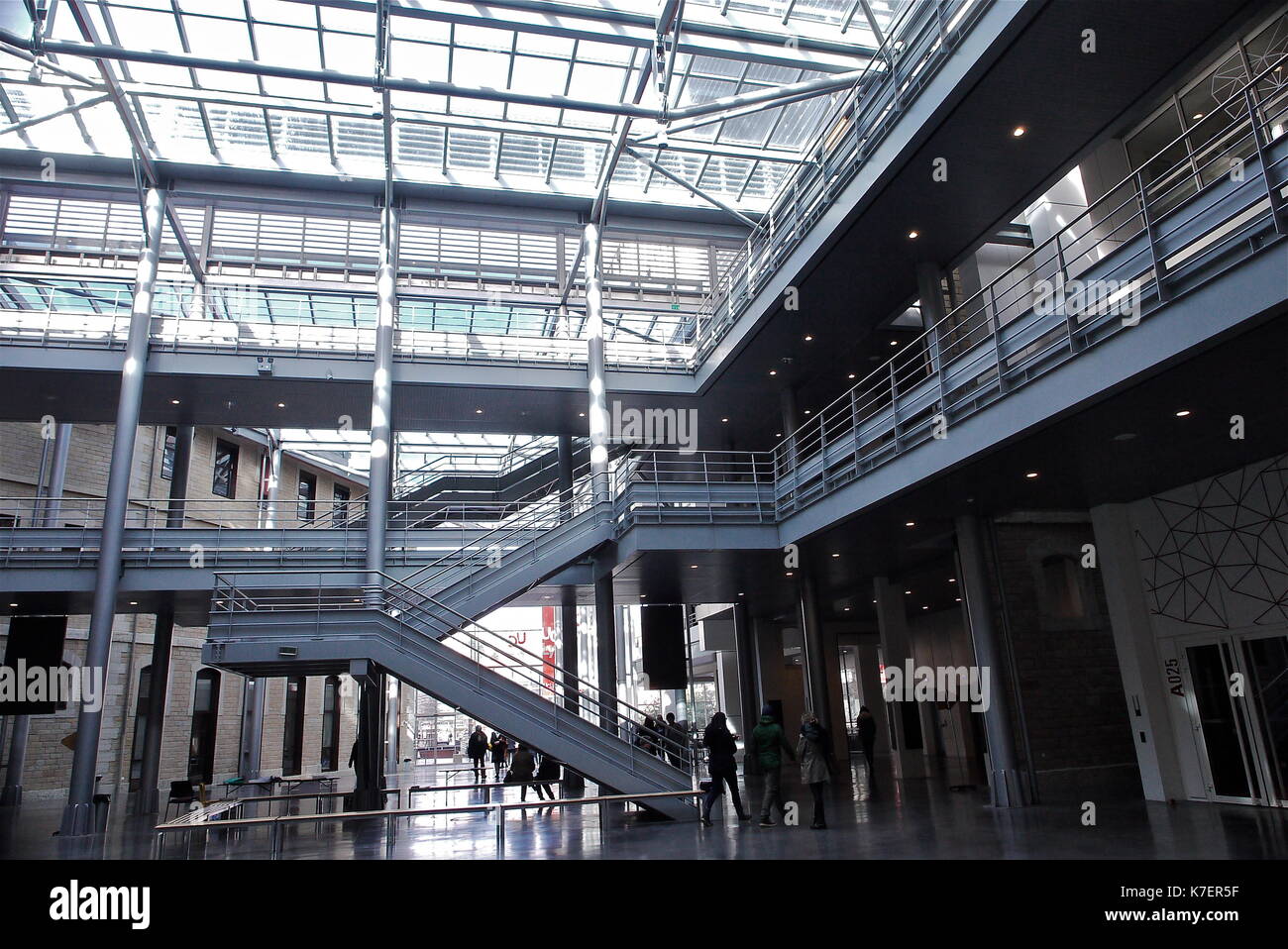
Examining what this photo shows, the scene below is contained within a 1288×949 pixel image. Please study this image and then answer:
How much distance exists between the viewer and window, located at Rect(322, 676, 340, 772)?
3638 cm

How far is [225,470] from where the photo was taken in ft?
107

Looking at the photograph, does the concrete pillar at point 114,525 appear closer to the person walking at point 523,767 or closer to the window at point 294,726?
the person walking at point 523,767

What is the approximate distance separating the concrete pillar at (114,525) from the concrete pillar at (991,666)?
1664cm

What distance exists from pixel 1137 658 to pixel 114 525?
67.9ft

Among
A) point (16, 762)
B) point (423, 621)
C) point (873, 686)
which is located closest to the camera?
point (423, 621)

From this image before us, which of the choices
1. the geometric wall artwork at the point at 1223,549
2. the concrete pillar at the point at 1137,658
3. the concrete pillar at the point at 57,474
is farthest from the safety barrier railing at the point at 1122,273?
the concrete pillar at the point at 57,474

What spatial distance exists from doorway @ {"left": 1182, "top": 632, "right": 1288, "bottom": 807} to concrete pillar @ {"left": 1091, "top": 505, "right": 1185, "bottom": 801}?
0.44 m

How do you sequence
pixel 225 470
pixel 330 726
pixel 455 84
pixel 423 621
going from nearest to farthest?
pixel 423 621
pixel 455 84
pixel 225 470
pixel 330 726

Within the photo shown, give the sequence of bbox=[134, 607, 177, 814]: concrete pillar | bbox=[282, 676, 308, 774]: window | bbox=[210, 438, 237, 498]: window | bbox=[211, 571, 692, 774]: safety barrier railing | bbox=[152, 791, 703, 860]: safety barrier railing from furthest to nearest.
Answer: bbox=[282, 676, 308, 774]: window < bbox=[210, 438, 237, 498]: window < bbox=[134, 607, 177, 814]: concrete pillar < bbox=[211, 571, 692, 774]: safety barrier railing < bbox=[152, 791, 703, 860]: safety barrier railing

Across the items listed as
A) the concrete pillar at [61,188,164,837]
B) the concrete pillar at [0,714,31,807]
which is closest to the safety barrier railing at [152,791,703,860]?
the concrete pillar at [61,188,164,837]

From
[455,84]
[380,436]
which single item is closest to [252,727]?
[380,436]

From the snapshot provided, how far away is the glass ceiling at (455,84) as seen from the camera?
1752 centimetres

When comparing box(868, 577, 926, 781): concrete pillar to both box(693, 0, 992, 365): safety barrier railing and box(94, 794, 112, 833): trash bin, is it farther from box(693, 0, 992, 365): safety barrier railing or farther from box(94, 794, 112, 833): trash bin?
box(94, 794, 112, 833): trash bin

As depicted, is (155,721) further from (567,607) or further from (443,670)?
(443,670)
